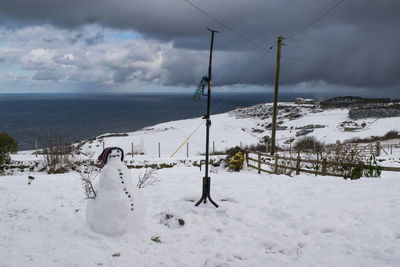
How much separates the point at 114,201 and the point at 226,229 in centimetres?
244

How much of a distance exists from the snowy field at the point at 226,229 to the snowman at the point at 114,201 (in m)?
0.22

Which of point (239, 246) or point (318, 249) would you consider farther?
point (239, 246)

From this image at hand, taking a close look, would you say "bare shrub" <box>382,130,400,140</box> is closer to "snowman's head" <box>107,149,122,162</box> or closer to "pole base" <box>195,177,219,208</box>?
"pole base" <box>195,177,219,208</box>

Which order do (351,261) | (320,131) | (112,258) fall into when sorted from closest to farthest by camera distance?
1. (351,261)
2. (112,258)
3. (320,131)

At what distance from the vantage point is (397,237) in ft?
14.9

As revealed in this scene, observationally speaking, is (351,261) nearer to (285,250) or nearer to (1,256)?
(285,250)

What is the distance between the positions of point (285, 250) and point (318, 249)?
1.85 feet

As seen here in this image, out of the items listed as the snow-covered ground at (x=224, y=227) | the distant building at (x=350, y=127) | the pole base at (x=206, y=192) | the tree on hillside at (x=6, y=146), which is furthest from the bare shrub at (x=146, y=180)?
the distant building at (x=350, y=127)

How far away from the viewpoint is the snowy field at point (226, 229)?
14.2 feet

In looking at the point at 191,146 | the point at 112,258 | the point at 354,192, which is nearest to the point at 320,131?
the point at 191,146

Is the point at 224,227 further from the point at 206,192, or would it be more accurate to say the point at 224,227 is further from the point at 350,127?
the point at 350,127

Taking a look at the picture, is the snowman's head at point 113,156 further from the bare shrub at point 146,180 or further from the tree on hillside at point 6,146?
the tree on hillside at point 6,146

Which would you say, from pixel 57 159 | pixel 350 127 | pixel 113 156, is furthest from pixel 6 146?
pixel 350 127

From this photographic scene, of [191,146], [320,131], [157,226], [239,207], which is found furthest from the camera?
[320,131]
